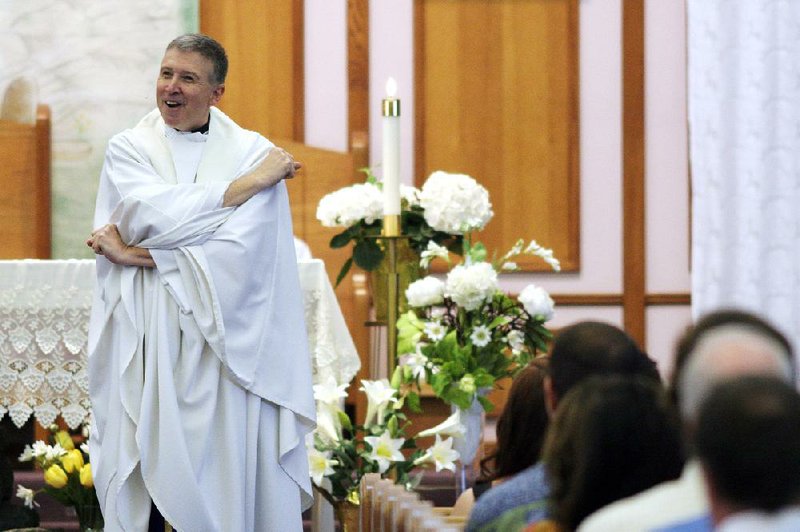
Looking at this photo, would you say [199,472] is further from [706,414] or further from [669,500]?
[706,414]

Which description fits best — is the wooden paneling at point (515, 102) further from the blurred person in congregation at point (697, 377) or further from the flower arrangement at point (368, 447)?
the blurred person in congregation at point (697, 377)

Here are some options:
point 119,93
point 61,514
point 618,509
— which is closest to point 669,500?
point 618,509

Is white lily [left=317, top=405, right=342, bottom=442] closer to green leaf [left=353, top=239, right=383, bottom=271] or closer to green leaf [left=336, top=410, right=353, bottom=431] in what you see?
green leaf [left=336, top=410, right=353, bottom=431]

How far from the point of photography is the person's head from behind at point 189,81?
2969 millimetres

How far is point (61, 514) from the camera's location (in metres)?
4.78

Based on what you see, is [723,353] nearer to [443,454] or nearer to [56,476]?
[443,454]

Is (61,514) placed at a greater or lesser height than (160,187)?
lesser

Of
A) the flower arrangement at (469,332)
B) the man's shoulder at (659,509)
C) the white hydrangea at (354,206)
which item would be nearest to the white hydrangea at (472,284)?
the flower arrangement at (469,332)

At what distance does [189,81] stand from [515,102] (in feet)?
11.2

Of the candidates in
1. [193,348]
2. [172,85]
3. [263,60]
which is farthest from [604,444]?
[263,60]

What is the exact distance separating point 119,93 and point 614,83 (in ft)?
7.03

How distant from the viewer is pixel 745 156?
19.8 feet

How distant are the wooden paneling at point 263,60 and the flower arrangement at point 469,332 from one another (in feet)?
8.43

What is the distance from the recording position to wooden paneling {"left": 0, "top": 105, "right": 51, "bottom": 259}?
5.83m
